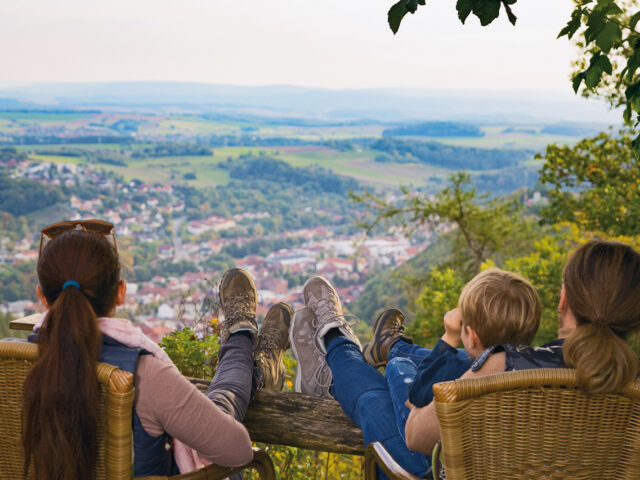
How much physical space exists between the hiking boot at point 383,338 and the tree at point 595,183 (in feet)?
12.2

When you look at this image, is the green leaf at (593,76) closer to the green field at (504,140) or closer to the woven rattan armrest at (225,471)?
the woven rattan armrest at (225,471)

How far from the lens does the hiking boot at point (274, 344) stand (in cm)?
227

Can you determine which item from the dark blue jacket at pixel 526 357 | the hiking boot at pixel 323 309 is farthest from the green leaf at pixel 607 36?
the hiking boot at pixel 323 309

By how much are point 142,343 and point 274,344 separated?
3.77ft

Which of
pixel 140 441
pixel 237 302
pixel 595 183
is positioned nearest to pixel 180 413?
pixel 140 441

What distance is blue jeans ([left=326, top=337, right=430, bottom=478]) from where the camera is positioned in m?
1.63

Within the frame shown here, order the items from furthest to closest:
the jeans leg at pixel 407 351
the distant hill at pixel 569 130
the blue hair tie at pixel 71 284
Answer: the distant hill at pixel 569 130, the jeans leg at pixel 407 351, the blue hair tie at pixel 71 284

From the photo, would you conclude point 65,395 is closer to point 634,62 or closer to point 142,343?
point 142,343

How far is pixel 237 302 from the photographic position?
2400 millimetres

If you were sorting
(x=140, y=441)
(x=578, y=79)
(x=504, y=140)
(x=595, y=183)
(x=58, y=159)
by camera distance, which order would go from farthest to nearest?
(x=504, y=140) < (x=58, y=159) < (x=595, y=183) < (x=578, y=79) < (x=140, y=441)

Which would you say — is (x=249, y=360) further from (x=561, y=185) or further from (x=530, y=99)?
(x=530, y=99)

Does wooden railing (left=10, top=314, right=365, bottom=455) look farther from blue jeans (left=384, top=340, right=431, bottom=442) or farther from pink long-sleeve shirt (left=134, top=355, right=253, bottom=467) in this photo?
pink long-sleeve shirt (left=134, top=355, right=253, bottom=467)

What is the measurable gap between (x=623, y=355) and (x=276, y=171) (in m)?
34.2

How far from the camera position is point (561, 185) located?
589cm
